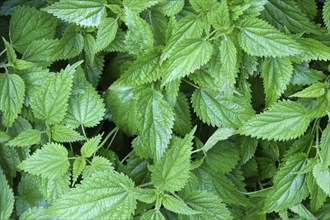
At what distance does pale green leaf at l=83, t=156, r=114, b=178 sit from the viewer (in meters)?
1.23

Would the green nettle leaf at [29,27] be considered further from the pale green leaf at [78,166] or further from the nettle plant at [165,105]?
the pale green leaf at [78,166]

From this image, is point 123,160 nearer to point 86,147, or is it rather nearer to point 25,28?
point 86,147

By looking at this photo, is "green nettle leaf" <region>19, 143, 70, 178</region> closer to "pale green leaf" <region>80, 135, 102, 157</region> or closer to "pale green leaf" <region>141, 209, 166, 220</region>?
"pale green leaf" <region>80, 135, 102, 157</region>

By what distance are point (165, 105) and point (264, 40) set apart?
31cm

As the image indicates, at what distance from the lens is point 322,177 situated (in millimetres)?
1226

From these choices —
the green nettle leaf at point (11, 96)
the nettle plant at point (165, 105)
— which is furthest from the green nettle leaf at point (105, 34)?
the green nettle leaf at point (11, 96)

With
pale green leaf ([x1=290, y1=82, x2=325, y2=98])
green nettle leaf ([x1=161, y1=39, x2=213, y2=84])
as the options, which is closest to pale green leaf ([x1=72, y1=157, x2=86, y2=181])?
green nettle leaf ([x1=161, y1=39, x2=213, y2=84])

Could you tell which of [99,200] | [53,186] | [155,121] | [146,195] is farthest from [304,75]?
[53,186]

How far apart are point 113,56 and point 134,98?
0.95 ft

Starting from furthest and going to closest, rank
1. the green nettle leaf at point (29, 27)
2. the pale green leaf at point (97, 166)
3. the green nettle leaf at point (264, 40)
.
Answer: the green nettle leaf at point (29, 27), the pale green leaf at point (97, 166), the green nettle leaf at point (264, 40)

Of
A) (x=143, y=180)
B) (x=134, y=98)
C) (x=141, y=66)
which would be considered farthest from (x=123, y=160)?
(x=141, y=66)

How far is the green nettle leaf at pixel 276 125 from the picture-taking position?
1.21 meters

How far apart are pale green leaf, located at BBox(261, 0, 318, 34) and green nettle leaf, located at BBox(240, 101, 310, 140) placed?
215 millimetres

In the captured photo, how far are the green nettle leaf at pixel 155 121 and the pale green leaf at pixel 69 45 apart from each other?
0.23 m
